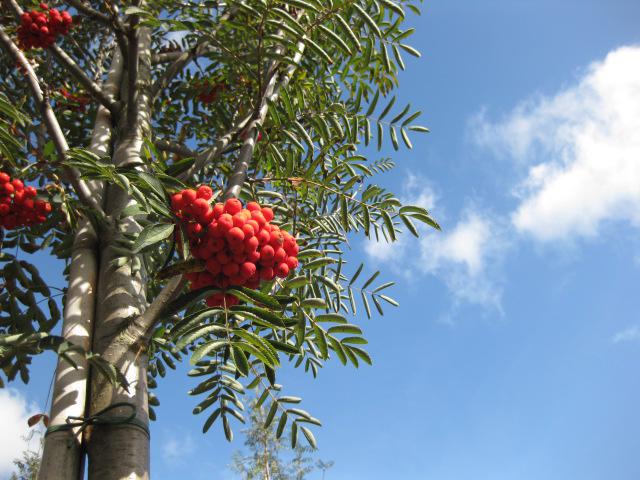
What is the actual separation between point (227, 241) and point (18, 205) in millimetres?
1524

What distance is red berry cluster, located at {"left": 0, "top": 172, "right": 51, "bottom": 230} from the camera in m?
2.35

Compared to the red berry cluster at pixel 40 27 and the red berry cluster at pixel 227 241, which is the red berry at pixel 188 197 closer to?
the red berry cluster at pixel 227 241

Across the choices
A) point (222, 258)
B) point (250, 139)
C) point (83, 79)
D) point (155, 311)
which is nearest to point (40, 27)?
point (83, 79)

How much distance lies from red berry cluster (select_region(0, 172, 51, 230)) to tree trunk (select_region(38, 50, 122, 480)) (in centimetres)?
29

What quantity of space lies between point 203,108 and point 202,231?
2.71m

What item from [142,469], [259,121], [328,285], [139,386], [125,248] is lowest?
[142,469]

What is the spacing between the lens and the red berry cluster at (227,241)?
141 cm

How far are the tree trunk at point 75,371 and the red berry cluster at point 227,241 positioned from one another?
0.59 meters

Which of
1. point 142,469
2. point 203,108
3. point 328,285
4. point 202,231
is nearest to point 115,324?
point 142,469

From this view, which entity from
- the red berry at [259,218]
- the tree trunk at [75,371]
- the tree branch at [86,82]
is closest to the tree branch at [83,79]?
the tree branch at [86,82]

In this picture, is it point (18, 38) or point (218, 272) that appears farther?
point (18, 38)

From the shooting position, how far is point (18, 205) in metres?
2.39

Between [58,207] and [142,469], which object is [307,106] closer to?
[58,207]

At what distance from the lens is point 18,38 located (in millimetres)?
3066
